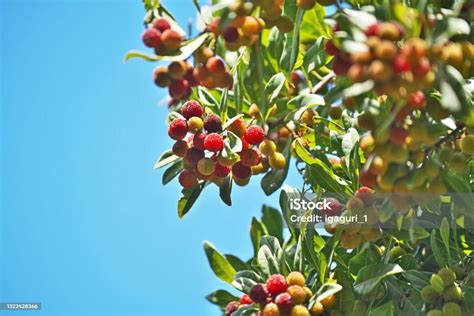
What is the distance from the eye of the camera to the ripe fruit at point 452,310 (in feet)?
6.61

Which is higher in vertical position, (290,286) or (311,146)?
(311,146)

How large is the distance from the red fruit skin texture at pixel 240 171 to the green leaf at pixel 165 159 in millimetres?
170

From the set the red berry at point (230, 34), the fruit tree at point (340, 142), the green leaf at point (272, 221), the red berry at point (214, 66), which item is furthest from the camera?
the green leaf at point (272, 221)

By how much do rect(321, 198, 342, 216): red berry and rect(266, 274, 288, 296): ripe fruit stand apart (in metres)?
0.20

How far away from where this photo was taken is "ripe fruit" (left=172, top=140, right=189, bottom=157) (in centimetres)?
207

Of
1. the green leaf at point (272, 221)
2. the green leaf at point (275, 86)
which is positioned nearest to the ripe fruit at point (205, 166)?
the green leaf at point (275, 86)

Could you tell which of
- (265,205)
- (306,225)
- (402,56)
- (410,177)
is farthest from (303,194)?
(402,56)

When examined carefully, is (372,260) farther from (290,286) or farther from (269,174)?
(269,174)

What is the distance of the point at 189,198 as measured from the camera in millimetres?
2279

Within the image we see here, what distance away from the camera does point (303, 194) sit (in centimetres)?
234

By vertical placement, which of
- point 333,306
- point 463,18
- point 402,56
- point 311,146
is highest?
point 311,146

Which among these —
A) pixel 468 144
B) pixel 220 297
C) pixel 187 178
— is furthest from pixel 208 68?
pixel 220 297

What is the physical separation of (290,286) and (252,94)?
0.54m

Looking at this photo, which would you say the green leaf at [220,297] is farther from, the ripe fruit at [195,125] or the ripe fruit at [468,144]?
the ripe fruit at [468,144]
